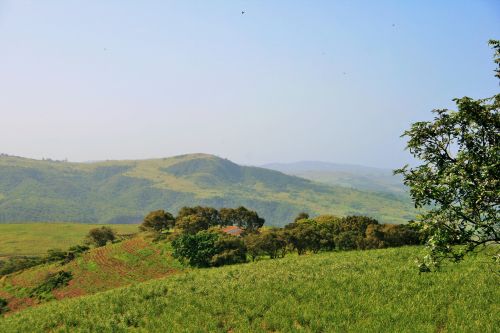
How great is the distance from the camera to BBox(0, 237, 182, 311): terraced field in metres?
72.2

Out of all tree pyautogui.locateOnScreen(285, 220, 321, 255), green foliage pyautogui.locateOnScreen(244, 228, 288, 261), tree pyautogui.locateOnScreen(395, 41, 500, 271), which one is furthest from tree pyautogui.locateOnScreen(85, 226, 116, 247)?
tree pyautogui.locateOnScreen(395, 41, 500, 271)

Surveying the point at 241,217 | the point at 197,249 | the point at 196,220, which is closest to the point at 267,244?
the point at 197,249

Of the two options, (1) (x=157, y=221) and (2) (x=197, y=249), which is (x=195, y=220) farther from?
(2) (x=197, y=249)

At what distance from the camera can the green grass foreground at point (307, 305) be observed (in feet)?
72.2

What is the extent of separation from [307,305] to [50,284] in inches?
2712

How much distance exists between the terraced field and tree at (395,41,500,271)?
2579 inches

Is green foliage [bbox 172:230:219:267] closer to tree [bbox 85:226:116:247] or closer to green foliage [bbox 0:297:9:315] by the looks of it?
green foliage [bbox 0:297:9:315]

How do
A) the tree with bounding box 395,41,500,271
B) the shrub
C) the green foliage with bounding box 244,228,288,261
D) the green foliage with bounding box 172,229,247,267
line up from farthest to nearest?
the green foliage with bounding box 244,228,288,261 < the green foliage with bounding box 172,229,247,267 < the shrub < the tree with bounding box 395,41,500,271

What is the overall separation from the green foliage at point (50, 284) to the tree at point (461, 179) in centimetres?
7350

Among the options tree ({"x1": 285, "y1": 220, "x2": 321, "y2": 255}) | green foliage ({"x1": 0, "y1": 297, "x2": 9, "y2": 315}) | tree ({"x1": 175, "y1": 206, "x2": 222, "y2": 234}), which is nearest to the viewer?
green foliage ({"x1": 0, "y1": 297, "x2": 9, "y2": 315})

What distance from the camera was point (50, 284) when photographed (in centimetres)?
7619

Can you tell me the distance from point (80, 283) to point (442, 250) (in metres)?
74.4

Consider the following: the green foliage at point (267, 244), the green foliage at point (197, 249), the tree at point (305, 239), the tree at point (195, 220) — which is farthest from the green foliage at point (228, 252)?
the tree at point (195, 220)

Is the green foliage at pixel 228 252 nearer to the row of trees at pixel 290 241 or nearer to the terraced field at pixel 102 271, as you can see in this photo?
the row of trees at pixel 290 241
